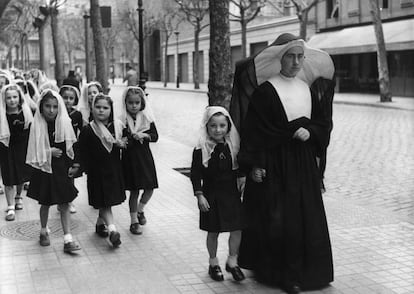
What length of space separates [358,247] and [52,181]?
312cm

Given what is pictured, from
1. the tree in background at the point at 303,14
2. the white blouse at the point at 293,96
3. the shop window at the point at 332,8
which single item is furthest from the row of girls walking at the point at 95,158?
the shop window at the point at 332,8

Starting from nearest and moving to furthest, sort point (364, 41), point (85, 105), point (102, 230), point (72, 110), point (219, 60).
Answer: point (102, 230), point (72, 110), point (85, 105), point (219, 60), point (364, 41)

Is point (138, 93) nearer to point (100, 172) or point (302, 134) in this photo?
point (100, 172)

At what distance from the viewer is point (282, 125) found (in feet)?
15.9

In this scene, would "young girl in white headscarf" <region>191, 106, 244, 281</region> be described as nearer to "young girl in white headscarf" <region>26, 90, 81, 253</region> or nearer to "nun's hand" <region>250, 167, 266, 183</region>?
"nun's hand" <region>250, 167, 266, 183</region>

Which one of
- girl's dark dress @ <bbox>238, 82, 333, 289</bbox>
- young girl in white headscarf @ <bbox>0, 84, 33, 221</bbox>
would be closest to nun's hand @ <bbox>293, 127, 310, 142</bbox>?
girl's dark dress @ <bbox>238, 82, 333, 289</bbox>

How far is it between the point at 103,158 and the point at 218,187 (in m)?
1.72

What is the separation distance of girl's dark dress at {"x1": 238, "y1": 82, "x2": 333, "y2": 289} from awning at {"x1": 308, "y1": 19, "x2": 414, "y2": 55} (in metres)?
25.5

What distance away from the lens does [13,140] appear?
7.95 meters

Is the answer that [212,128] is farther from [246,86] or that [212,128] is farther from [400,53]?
[400,53]

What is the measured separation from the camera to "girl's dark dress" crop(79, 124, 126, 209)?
627cm

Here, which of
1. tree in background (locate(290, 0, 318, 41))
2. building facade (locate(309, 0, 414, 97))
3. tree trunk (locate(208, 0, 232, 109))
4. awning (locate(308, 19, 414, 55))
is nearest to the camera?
tree trunk (locate(208, 0, 232, 109))

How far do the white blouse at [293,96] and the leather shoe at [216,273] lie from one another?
1.40m

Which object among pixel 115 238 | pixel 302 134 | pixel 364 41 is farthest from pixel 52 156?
pixel 364 41
